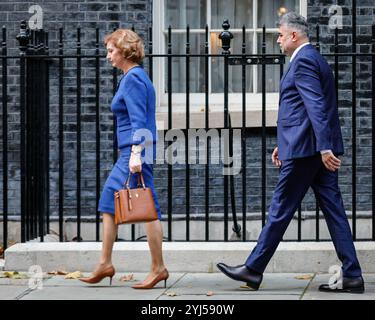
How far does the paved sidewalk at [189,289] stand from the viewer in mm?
7488

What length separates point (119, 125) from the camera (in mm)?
7711

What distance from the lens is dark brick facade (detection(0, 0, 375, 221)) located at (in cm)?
1025

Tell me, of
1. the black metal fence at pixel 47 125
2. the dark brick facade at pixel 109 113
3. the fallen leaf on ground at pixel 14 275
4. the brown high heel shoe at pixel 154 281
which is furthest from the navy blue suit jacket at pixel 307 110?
the dark brick facade at pixel 109 113

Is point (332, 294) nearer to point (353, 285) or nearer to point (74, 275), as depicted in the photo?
point (353, 285)

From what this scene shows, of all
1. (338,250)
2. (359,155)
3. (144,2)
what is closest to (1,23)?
(144,2)

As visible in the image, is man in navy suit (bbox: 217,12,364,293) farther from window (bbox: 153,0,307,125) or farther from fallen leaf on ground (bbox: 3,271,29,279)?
window (bbox: 153,0,307,125)

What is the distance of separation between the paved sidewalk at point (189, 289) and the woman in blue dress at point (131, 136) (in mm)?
157

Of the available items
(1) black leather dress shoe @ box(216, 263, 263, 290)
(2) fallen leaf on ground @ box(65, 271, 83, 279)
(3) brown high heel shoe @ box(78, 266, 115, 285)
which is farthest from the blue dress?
(2) fallen leaf on ground @ box(65, 271, 83, 279)

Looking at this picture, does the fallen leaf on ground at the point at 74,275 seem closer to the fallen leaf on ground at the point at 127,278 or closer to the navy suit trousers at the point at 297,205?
the fallen leaf on ground at the point at 127,278

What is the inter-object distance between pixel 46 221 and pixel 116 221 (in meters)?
1.89

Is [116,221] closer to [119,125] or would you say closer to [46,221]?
[119,125]

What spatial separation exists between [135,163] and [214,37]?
346 centimetres

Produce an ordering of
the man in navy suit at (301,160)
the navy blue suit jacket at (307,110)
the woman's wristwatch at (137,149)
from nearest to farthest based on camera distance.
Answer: the navy blue suit jacket at (307,110), the man in navy suit at (301,160), the woman's wristwatch at (137,149)

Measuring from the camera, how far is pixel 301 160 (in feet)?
24.5
